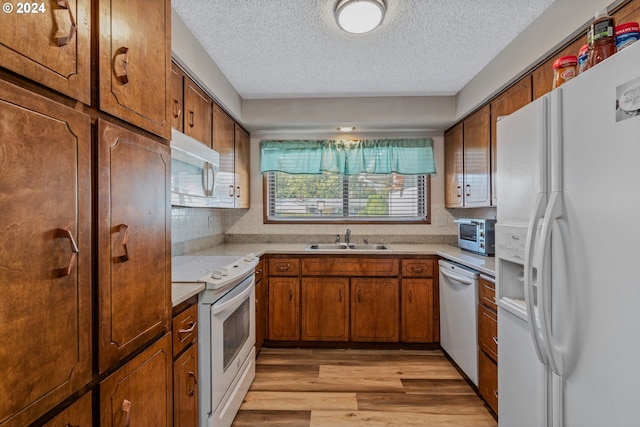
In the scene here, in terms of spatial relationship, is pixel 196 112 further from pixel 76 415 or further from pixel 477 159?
pixel 477 159

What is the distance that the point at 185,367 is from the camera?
1429 millimetres

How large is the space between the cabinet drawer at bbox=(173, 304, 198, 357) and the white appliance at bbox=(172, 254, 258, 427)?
0.16 ft

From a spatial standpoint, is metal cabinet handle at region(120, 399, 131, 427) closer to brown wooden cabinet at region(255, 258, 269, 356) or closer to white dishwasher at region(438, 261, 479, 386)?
brown wooden cabinet at region(255, 258, 269, 356)

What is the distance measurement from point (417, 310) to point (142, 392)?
7.93ft

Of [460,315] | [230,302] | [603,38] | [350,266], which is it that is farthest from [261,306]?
[603,38]

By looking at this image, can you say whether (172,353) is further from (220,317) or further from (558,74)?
(558,74)

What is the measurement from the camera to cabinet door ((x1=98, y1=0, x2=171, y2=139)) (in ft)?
2.93

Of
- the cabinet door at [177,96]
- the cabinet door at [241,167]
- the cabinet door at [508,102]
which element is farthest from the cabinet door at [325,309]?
the cabinet door at [177,96]

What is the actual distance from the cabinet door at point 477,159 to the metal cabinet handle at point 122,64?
243 centimetres

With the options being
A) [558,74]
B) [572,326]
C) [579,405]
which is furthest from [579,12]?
[579,405]

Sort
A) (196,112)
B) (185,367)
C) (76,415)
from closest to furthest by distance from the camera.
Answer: (76,415), (185,367), (196,112)

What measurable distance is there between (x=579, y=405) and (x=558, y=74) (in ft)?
3.69

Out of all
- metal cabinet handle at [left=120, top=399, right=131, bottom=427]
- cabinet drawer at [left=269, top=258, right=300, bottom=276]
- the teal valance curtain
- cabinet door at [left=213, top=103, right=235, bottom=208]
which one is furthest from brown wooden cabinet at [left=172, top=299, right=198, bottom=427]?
the teal valance curtain

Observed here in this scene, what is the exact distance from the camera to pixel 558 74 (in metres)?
1.22
